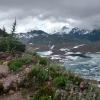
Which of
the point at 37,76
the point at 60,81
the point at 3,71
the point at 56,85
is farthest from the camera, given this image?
the point at 3,71

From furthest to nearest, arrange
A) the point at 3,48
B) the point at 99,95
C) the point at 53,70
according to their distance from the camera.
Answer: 1. the point at 3,48
2. the point at 53,70
3. the point at 99,95

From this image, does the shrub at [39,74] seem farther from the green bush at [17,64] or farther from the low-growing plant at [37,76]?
the green bush at [17,64]

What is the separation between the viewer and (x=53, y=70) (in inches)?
641

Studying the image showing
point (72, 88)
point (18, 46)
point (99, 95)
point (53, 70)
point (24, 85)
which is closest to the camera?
point (99, 95)

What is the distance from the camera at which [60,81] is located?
566 inches

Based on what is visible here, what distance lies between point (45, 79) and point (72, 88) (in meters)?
1.85

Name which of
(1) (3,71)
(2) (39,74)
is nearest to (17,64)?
(1) (3,71)

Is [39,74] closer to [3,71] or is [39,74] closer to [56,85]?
[56,85]

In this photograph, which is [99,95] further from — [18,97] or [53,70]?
[53,70]

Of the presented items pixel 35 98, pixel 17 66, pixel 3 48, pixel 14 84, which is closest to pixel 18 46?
pixel 3 48

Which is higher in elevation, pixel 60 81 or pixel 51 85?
pixel 60 81

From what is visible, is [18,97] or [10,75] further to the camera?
[10,75]

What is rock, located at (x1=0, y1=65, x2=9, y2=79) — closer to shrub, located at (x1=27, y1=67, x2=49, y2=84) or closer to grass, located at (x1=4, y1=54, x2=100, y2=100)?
grass, located at (x1=4, y1=54, x2=100, y2=100)

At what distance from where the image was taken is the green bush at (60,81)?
14307mm
